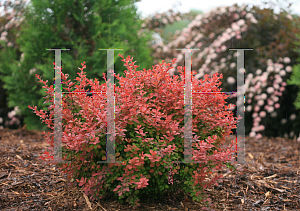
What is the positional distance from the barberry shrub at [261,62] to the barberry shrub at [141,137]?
3.55m

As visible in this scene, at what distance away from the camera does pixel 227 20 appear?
641cm

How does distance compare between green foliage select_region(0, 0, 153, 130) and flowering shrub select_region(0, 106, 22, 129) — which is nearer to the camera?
green foliage select_region(0, 0, 153, 130)

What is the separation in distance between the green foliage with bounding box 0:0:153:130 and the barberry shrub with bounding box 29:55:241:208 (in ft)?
7.46

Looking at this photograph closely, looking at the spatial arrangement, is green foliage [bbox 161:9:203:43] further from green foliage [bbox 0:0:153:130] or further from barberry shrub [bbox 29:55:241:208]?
barberry shrub [bbox 29:55:241:208]

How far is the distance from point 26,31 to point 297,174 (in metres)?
4.75

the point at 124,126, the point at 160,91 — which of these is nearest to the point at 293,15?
the point at 160,91

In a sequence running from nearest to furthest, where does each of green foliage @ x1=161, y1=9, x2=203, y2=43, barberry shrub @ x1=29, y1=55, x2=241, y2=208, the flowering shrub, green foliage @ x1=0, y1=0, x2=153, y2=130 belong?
1. barberry shrub @ x1=29, y1=55, x2=241, y2=208
2. green foliage @ x1=0, y1=0, x2=153, y2=130
3. the flowering shrub
4. green foliage @ x1=161, y1=9, x2=203, y2=43

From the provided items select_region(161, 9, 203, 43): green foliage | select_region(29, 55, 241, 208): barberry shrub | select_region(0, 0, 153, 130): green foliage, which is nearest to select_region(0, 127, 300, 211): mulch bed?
select_region(29, 55, 241, 208): barberry shrub

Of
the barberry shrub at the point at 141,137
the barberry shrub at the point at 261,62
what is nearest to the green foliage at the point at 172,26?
the barberry shrub at the point at 261,62

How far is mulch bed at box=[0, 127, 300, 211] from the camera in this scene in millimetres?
2365

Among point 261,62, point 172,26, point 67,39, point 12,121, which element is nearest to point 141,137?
point 67,39

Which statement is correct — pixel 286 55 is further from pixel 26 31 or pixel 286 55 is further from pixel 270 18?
pixel 26 31

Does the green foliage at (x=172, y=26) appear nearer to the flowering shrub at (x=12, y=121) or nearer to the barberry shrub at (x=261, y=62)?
the barberry shrub at (x=261, y=62)

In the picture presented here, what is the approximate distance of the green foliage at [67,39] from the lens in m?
4.45
